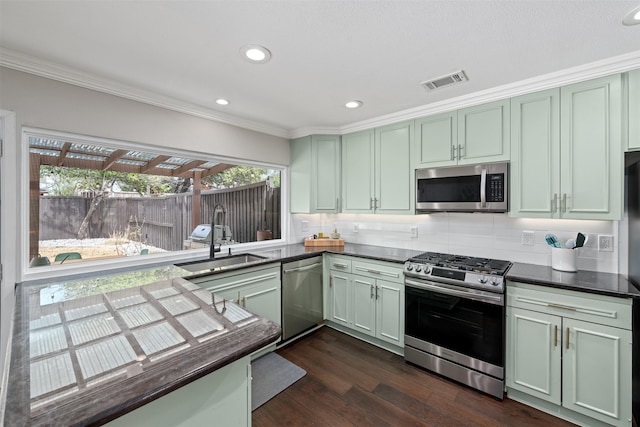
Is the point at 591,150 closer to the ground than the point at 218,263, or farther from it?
farther from it

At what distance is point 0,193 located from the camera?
1855 millimetres

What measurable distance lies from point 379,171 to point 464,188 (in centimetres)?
96

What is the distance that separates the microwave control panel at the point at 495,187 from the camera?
237cm

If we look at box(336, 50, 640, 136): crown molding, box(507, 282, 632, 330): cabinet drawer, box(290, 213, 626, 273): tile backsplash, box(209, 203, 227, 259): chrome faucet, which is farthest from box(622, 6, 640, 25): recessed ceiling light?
box(209, 203, 227, 259): chrome faucet

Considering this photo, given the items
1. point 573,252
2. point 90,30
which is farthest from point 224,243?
point 573,252

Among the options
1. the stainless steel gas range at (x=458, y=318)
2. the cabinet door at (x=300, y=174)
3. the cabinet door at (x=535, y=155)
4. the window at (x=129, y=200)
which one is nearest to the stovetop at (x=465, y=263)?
the stainless steel gas range at (x=458, y=318)

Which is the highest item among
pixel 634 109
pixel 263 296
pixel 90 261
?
pixel 634 109

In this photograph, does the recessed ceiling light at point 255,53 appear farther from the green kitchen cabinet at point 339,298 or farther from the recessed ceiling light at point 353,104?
the green kitchen cabinet at point 339,298

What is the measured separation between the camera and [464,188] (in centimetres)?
255

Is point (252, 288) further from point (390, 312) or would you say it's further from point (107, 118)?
point (107, 118)

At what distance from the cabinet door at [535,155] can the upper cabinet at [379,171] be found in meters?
0.91

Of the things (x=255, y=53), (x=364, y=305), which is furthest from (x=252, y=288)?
(x=255, y=53)

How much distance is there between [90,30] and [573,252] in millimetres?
3623

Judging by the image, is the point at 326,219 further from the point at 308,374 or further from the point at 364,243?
the point at 308,374
